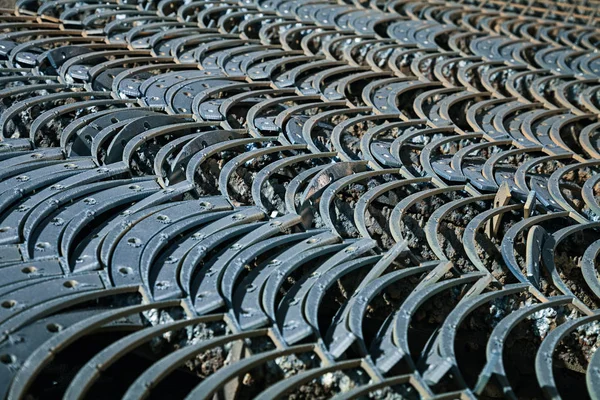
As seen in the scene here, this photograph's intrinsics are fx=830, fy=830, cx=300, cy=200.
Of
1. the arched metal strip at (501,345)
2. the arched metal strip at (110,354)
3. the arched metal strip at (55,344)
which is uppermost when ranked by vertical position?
the arched metal strip at (55,344)

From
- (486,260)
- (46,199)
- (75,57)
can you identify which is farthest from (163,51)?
(486,260)

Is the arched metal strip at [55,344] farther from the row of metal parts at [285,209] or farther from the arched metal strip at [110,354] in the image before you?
the arched metal strip at [110,354]

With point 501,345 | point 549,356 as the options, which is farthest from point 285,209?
point 549,356

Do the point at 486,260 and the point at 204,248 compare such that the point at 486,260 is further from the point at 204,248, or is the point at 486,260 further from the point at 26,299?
the point at 26,299

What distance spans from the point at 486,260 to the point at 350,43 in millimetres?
3130

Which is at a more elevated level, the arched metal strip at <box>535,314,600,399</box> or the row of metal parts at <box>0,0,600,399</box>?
the row of metal parts at <box>0,0,600,399</box>

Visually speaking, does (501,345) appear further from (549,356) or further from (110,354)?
(110,354)

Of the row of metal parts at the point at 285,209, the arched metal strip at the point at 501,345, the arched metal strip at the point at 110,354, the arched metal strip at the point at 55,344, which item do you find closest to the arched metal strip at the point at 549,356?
the row of metal parts at the point at 285,209

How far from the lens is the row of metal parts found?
351 cm

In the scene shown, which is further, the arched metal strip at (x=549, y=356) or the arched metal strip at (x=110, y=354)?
the arched metal strip at (x=549, y=356)

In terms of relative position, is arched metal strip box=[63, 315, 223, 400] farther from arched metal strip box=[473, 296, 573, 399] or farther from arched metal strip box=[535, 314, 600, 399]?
arched metal strip box=[535, 314, 600, 399]

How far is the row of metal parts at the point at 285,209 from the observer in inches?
138

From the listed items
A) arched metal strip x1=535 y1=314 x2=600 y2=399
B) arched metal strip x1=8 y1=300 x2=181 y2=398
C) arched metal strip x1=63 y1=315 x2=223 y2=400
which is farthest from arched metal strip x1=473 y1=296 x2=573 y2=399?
arched metal strip x1=8 y1=300 x2=181 y2=398

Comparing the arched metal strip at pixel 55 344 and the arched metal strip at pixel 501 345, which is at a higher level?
the arched metal strip at pixel 55 344
